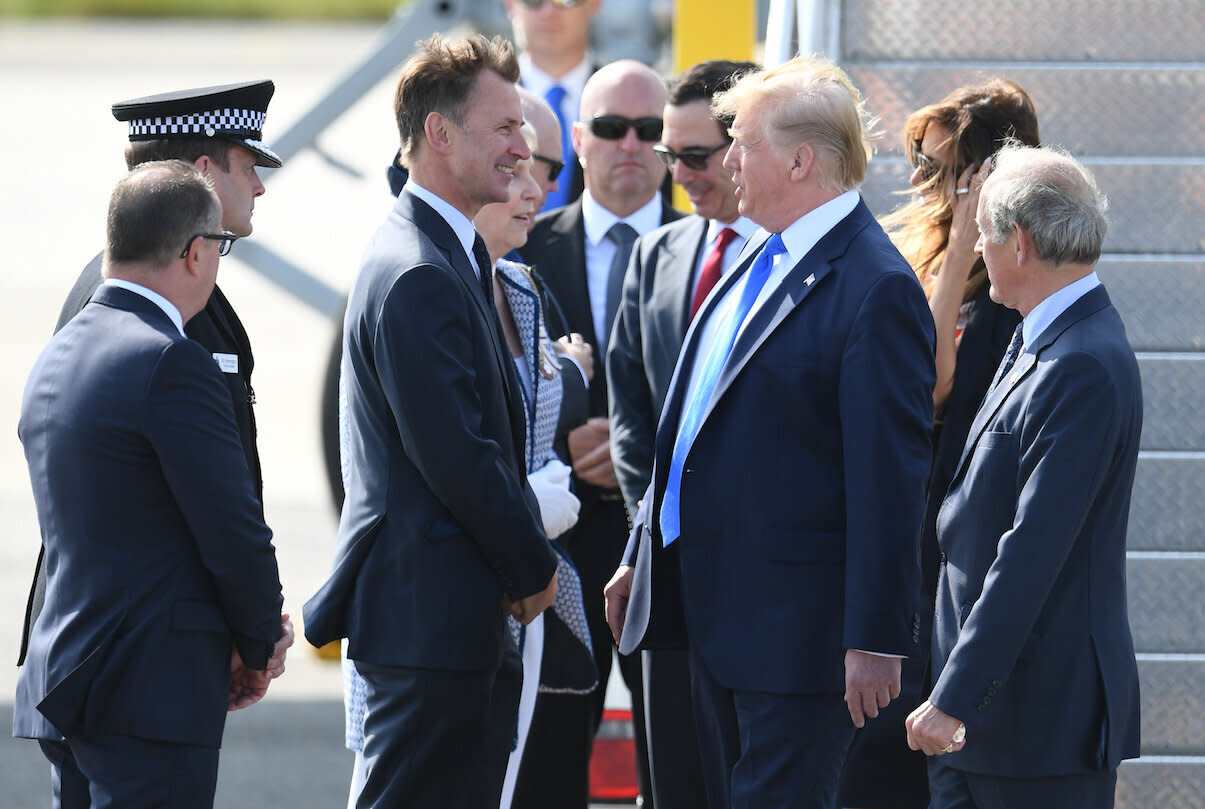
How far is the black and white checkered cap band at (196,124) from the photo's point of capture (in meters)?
3.31

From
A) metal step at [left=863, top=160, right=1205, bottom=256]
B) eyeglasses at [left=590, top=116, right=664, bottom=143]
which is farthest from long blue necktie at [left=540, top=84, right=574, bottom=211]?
metal step at [left=863, top=160, right=1205, bottom=256]

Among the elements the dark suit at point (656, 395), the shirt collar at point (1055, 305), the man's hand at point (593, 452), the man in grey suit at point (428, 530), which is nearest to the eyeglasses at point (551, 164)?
the dark suit at point (656, 395)

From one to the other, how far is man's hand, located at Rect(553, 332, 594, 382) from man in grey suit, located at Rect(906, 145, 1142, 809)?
129cm

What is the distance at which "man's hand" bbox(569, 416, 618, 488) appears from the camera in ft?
13.9

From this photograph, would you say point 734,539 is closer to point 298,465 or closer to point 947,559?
point 947,559

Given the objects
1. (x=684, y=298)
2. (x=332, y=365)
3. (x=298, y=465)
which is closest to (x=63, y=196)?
(x=298, y=465)

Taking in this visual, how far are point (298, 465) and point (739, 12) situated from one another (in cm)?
480

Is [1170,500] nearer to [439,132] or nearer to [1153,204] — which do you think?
[1153,204]

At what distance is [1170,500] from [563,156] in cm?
244

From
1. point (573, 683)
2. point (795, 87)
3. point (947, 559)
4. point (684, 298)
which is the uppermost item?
point (795, 87)

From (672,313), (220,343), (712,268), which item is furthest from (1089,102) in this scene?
(220,343)

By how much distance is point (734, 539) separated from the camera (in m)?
3.12

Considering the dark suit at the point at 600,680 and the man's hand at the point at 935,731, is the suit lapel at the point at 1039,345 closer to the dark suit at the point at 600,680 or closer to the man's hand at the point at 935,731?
the man's hand at the point at 935,731

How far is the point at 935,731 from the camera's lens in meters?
2.89
